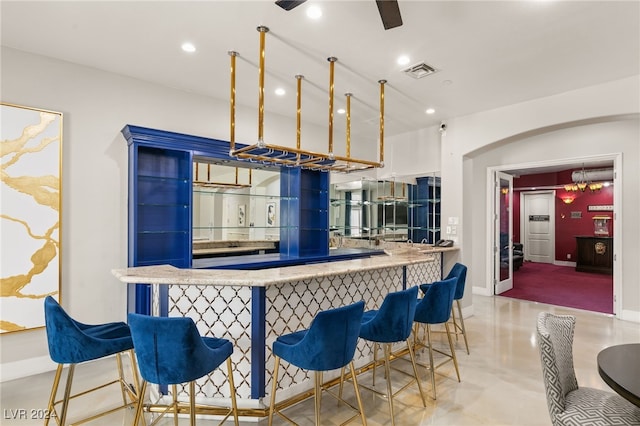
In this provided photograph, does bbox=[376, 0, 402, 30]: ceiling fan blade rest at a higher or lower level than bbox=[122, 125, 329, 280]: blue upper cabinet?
higher

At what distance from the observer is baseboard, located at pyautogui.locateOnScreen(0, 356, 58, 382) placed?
3.00 metres

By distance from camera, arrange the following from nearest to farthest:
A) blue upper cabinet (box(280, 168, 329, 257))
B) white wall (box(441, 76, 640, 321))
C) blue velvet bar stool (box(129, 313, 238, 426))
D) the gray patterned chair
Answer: the gray patterned chair → blue velvet bar stool (box(129, 313, 238, 426)) → white wall (box(441, 76, 640, 321)) → blue upper cabinet (box(280, 168, 329, 257))

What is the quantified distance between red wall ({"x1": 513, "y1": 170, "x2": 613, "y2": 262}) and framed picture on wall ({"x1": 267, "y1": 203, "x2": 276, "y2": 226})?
930cm

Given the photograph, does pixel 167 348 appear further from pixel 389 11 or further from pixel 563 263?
pixel 563 263

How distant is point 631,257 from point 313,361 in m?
5.56

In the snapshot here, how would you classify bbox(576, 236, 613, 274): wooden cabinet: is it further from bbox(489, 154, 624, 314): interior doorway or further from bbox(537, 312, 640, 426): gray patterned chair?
bbox(537, 312, 640, 426): gray patterned chair

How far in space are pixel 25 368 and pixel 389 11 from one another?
167 inches

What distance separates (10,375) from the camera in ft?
9.89

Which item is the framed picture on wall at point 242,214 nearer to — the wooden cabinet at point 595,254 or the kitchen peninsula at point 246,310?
the kitchen peninsula at point 246,310

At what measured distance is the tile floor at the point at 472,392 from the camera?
2.41 metres

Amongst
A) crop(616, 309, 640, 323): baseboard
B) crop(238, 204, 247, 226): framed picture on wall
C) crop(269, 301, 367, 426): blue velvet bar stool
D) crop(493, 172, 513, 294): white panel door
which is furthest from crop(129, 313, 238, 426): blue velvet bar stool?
crop(493, 172, 513, 294): white panel door

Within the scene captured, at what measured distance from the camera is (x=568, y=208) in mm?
10203

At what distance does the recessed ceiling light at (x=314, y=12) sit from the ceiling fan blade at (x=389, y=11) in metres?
0.73

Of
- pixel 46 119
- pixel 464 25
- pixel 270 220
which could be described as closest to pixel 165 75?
pixel 46 119
